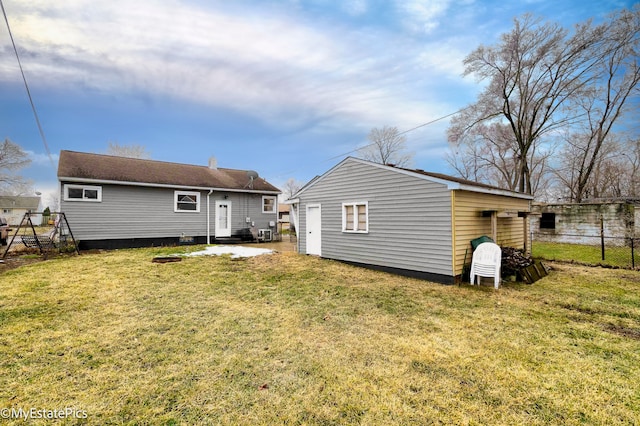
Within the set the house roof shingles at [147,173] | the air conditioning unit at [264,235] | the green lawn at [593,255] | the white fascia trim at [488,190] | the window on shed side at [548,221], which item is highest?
the house roof shingles at [147,173]

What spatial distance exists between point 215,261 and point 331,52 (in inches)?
418

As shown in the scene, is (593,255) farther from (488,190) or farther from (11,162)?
(11,162)

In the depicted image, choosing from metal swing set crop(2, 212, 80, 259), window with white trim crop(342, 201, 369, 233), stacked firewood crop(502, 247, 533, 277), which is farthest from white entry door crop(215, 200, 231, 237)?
stacked firewood crop(502, 247, 533, 277)

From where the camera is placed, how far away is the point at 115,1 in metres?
8.38

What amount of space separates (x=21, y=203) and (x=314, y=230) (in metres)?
63.9

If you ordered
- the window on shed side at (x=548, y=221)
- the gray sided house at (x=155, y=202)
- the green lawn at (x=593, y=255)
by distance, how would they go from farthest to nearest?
1. the window on shed side at (x=548, y=221)
2. the gray sided house at (x=155, y=202)
3. the green lawn at (x=593, y=255)

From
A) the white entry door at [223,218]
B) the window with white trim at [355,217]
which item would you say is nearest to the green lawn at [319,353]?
the window with white trim at [355,217]

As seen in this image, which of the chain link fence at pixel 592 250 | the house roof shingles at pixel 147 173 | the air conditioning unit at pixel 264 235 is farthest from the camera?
the air conditioning unit at pixel 264 235

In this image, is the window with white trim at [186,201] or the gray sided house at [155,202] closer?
the gray sided house at [155,202]

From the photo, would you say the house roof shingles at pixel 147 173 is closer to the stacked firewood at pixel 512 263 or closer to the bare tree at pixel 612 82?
the stacked firewood at pixel 512 263

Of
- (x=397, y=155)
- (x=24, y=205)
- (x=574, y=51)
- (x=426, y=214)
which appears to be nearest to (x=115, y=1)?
(x=426, y=214)

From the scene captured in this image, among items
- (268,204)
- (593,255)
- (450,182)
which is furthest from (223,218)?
(593,255)

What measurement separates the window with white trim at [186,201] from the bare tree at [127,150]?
20729 mm

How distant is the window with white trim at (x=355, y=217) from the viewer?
8.88m
